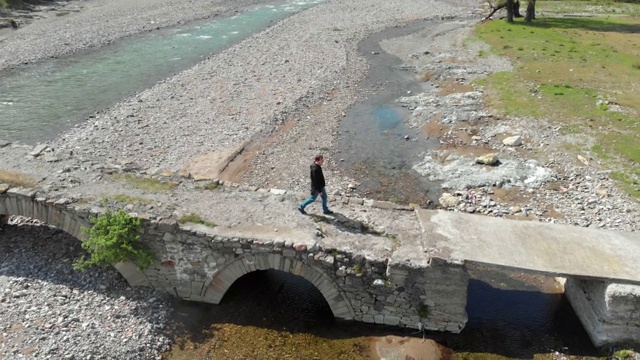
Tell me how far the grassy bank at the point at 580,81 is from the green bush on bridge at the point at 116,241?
18136mm

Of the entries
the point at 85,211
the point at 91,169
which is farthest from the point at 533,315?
A: the point at 91,169

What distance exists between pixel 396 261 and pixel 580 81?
24449mm

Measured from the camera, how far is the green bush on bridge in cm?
1402

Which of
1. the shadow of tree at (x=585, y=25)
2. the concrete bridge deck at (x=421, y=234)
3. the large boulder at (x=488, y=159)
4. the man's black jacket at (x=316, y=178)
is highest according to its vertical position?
the shadow of tree at (x=585, y=25)

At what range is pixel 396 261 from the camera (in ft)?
44.1

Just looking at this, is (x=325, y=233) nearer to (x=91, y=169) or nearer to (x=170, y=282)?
(x=170, y=282)

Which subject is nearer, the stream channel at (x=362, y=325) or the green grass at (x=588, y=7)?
the stream channel at (x=362, y=325)

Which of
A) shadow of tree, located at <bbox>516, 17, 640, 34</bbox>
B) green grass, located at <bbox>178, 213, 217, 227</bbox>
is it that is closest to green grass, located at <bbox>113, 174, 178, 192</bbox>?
green grass, located at <bbox>178, 213, 217, 227</bbox>

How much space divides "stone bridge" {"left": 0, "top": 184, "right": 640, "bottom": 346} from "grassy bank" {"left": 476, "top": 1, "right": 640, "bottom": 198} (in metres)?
7.74

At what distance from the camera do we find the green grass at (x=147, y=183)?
16.4 metres

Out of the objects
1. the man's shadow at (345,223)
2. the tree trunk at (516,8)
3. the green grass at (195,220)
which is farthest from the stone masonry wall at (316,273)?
the tree trunk at (516,8)

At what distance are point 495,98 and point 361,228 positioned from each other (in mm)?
18449

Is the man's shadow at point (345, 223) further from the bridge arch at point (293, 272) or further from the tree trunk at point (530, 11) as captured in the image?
the tree trunk at point (530, 11)

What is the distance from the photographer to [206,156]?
77.6ft
